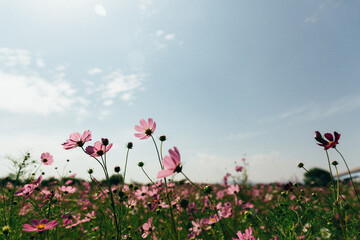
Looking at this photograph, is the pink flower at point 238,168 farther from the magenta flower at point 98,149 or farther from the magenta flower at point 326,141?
the magenta flower at point 98,149

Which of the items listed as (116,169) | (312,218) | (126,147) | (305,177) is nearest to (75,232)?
(116,169)

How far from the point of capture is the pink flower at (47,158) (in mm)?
2689

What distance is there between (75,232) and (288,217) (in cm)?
246

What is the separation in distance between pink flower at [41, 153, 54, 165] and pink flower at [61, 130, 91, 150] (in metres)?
1.31

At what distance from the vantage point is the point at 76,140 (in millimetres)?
1680

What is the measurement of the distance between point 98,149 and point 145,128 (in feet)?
1.51

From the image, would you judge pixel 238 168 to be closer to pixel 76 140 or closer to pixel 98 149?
pixel 98 149

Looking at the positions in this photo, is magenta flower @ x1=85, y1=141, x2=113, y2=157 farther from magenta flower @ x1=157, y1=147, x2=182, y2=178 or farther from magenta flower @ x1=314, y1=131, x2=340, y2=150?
magenta flower @ x1=314, y1=131, x2=340, y2=150

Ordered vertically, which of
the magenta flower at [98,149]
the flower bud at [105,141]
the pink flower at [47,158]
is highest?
the pink flower at [47,158]

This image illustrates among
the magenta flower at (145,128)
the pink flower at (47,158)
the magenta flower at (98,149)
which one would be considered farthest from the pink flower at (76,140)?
the pink flower at (47,158)

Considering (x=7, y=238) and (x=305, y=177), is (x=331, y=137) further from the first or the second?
(x=305, y=177)

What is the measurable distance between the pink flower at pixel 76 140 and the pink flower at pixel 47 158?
1.31 m

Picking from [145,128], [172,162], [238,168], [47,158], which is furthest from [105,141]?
[238,168]

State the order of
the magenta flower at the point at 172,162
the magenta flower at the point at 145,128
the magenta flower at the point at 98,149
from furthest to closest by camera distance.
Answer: the magenta flower at the point at 145,128 < the magenta flower at the point at 98,149 < the magenta flower at the point at 172,162
